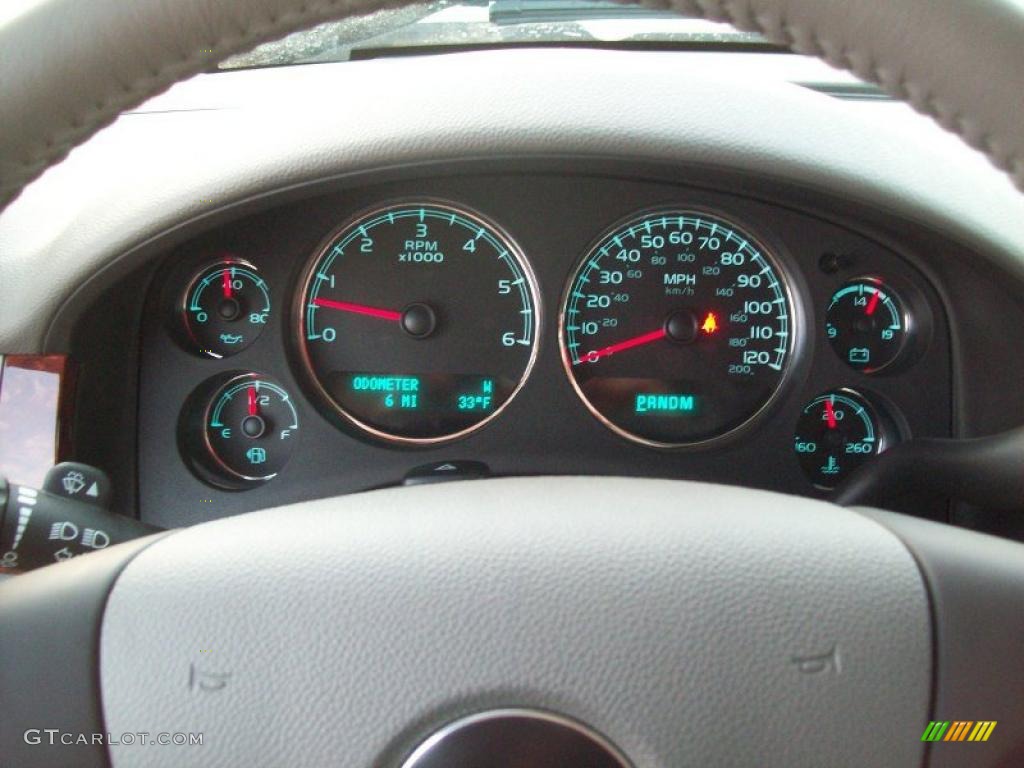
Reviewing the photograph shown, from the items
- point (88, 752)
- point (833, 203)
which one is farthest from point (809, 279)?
point (88, 752)

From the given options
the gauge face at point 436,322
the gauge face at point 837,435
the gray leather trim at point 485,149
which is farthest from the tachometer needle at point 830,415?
the gauge face at point 436,322

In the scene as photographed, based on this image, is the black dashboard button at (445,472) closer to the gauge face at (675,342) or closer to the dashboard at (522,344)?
the dashboard at (522,344)

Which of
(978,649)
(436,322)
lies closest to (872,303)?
(436,322)

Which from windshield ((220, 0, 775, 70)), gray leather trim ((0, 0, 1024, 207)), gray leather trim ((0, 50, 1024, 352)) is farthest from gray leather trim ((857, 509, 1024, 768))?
windshield ((220, 0, 775, 70))

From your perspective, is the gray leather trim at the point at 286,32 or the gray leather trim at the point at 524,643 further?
the gray leather trim at the point at 524,643

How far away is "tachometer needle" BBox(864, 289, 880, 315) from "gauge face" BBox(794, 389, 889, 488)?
0.66 ft

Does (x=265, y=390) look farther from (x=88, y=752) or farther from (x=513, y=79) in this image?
(x=88, y=752)

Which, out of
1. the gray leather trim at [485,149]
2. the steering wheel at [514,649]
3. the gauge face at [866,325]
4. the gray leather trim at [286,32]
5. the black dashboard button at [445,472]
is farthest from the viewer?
the gauge face at [866,325]

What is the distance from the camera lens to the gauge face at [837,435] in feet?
8.50

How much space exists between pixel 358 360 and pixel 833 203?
1193 mm

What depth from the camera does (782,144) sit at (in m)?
2.06

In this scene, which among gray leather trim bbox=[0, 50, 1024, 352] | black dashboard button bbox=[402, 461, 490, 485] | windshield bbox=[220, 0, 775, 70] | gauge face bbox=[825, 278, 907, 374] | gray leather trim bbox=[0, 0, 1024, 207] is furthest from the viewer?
gauge face bbox=[825, 278, 907, 374]

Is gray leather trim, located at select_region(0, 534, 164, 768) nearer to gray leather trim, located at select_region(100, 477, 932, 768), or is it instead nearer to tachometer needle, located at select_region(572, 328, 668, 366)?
gray leather trim, located at select_region(100, 477, 932, 768)

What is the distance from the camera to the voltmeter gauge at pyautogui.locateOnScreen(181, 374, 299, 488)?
2.60 meters
